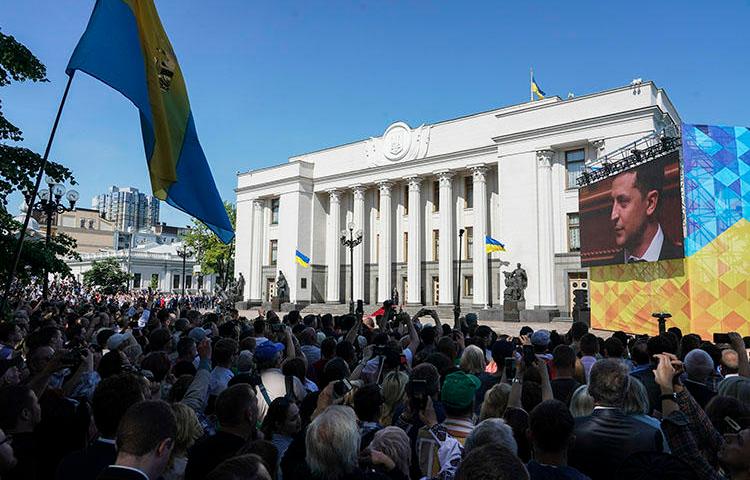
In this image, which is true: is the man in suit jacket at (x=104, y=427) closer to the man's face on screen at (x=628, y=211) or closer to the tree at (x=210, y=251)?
the man's face on screen at (x=628, y=211)

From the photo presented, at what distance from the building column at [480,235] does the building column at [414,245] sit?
15.7ft

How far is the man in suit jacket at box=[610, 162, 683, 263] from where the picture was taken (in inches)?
716

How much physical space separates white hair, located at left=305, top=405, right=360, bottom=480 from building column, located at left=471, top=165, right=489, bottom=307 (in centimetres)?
3355

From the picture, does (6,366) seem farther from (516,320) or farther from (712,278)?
(516,320)

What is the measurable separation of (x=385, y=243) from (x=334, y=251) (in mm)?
5859

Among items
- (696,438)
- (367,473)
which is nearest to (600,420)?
(696,438)

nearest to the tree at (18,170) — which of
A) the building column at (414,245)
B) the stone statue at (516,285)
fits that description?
the stone statue at (516,285)

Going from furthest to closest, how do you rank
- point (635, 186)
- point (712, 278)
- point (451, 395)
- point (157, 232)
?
point (157, 232) → point (635, 186) → point (712, 278) → point (451, 395)

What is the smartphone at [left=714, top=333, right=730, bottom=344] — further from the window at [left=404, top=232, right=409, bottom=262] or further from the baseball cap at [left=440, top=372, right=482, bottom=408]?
the window at [left=404, top=232, right=409, bottom=262]

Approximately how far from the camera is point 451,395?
3.43 meters

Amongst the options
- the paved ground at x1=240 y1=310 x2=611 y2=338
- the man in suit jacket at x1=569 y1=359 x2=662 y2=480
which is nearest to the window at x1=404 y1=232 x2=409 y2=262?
the paved ground at x1=240 y1=310 x2=611 y2=338

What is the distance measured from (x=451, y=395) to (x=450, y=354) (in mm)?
2871

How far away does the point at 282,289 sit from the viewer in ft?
146

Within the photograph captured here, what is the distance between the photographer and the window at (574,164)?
31684 mm
